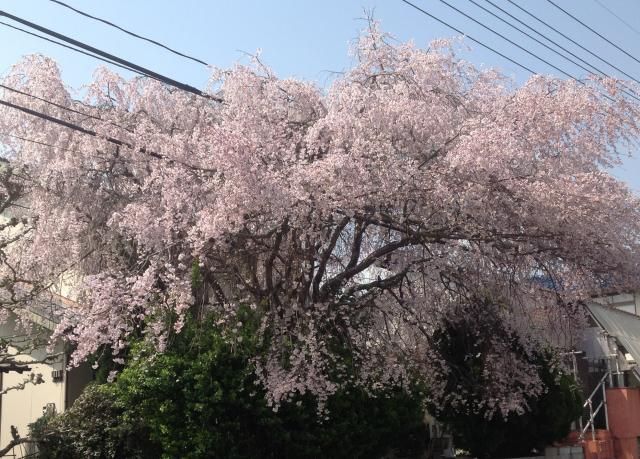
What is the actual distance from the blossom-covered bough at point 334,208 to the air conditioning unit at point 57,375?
2.75 metres

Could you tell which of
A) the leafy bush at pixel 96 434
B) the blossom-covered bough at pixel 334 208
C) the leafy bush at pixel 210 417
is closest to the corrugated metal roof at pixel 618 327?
the blossom-covered bough at pixel 334 208

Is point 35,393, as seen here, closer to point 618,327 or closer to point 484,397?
point 484,397

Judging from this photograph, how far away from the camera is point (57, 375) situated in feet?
47.4

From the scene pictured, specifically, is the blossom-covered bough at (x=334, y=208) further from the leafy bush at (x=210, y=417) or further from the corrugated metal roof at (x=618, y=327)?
the corrugated metal roof at (x=618, y=327)

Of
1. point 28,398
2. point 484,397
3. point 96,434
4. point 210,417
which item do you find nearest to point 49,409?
point 28,398

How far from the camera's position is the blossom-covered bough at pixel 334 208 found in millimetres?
10211

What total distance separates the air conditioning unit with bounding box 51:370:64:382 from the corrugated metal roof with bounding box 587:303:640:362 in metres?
10.2

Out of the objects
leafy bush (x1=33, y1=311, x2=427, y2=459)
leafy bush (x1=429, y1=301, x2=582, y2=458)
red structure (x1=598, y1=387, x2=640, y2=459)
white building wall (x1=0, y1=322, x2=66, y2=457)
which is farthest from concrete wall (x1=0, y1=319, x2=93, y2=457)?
red structure (x1=598, y1=387, x2=640, y2=459)

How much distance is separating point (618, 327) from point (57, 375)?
11.4 meters

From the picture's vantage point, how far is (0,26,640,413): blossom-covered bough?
10211 mm

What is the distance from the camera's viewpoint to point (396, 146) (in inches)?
429

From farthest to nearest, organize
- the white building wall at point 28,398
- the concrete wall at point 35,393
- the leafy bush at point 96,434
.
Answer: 1. the white building wall at point 28,398
2. the concrete wall at point 35,393
3. the leafy bush at point 96,434

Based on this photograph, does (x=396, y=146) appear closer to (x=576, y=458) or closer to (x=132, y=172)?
(x=132, y=172)

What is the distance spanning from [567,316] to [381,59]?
547 cm
